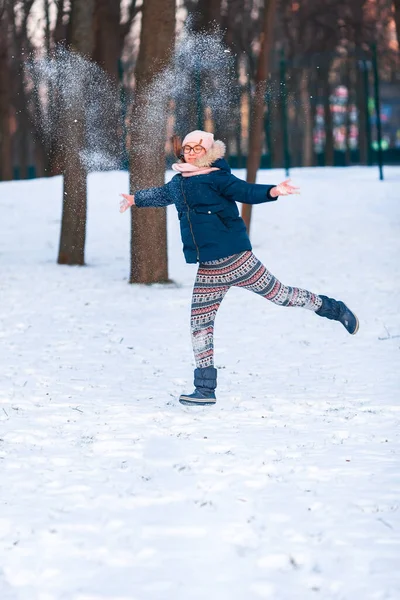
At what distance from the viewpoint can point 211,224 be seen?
6473mm

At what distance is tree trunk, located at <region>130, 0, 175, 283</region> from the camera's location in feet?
41.9

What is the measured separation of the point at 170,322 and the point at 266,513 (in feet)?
21.1

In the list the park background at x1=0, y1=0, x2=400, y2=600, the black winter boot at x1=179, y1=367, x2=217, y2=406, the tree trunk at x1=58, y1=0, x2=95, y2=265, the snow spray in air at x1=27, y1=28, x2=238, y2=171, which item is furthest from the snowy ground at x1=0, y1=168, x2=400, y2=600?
the snow spray in air at x1=27, y1=28, x2=238, y2=171

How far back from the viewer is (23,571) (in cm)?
389

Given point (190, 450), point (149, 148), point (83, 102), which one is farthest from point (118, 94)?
point (190, 450)

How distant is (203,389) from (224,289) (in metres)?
0.71

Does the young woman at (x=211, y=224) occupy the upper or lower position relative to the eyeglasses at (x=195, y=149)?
lower

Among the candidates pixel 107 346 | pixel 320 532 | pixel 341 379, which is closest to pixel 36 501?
pixel 320 532

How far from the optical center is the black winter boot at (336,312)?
276 inches

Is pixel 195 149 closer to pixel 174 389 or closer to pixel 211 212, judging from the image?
pixel 211 212

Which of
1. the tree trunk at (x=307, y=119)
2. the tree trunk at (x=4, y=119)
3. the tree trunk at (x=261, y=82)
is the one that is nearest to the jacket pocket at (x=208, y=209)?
the tree trunk at (x=261, y=82)

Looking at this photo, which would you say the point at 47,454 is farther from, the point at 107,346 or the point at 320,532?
the point at 107,346

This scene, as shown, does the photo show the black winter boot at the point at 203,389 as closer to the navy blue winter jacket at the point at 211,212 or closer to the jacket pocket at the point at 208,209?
the navy blue winter jacket at the point at 211,212

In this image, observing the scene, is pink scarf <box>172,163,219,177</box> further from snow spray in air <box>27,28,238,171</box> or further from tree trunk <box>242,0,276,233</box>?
tree trunk <box>242,0,276,233</box>
